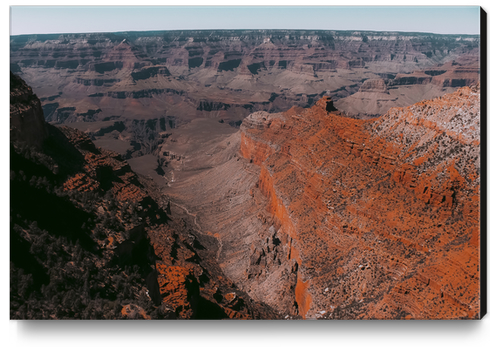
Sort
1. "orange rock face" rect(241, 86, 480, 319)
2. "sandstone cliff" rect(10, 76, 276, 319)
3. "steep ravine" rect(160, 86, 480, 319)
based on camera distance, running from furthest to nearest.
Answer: "steep ravine" rect(160, 86, 480, 319), "orange rock face" rect(241, 86, 480, 319), "sandstone cliff" rect(10, 76, 276, 319)

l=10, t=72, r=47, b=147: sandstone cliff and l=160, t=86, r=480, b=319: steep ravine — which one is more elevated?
l=10, t=72, r=47, b=147: sandstone cliff

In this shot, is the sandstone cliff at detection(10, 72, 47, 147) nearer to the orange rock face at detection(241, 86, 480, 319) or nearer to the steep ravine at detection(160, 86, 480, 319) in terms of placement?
the steep ravine at detection(160, 86, 480, 319)

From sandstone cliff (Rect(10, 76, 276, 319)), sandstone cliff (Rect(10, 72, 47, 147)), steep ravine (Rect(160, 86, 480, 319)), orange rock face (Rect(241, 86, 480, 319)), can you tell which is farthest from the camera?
sandstone cliff (Rect(10, 72, 47, 147))

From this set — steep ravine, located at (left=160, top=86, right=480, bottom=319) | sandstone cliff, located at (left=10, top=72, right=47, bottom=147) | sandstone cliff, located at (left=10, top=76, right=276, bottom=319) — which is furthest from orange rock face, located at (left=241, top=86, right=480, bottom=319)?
sandstone cliff, located at (left=10, top=72, right=47, bottom=147)

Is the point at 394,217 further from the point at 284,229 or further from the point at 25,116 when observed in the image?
the point at 25,116

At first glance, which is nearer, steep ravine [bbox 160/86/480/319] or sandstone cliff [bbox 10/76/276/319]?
sandstone cliff [bbox 10/76/276/319]

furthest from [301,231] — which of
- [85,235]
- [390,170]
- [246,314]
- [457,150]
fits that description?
[85,235]

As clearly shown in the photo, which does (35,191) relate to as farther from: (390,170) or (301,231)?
(390,170)

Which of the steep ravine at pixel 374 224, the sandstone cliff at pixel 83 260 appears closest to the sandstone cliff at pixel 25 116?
the sandstone cliff at pixel 83 260
